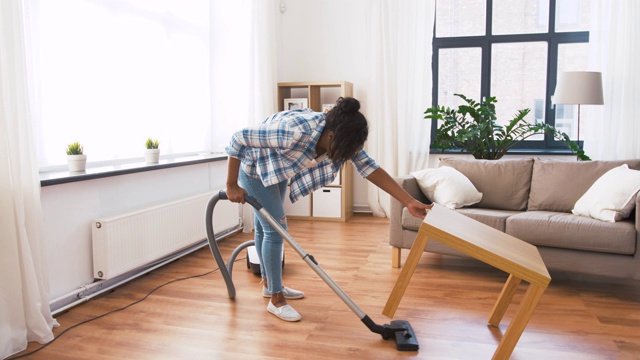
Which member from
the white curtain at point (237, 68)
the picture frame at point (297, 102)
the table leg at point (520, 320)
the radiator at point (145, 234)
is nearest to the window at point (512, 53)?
the picture frame at point (297, 102)

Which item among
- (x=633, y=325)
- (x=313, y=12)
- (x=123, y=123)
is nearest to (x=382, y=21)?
(x=313, y=12)

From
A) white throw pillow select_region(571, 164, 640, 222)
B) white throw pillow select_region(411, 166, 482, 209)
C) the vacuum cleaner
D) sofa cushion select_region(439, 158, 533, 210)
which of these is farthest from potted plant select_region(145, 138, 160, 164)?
white throw pillow select_region(571, 164, 640, 222)

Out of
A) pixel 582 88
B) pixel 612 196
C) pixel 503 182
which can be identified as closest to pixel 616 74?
pixel 582 88

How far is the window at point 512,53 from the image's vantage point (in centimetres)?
500

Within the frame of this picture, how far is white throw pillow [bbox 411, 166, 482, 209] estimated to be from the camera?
11.3 ft

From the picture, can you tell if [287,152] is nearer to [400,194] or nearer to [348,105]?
[348,105]

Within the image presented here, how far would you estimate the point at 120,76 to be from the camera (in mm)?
3420

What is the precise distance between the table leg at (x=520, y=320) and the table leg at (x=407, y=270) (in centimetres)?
41

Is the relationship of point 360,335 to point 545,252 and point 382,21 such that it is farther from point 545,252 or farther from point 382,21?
point 382,21

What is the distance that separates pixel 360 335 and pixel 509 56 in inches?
147

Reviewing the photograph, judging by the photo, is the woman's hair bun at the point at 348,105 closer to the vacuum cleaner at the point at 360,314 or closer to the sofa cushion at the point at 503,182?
the vacuum cleaner at the point at 360,314

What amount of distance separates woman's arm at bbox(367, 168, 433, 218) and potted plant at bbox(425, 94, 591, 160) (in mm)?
2237

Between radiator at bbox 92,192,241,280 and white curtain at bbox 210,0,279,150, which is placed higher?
white curtain at bbox 210,0,279,150

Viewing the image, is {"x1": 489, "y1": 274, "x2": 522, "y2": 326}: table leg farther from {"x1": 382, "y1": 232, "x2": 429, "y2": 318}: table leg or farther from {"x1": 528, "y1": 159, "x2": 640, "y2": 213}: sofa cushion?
{"x1": 528, "y1": 159, "x2": 640, "y2": 213}: sofa cushion
